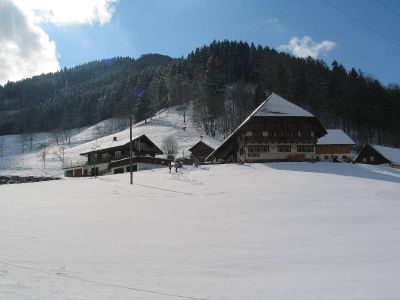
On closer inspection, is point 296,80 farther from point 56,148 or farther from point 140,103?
point 56,148

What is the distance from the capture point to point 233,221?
20.3 metres

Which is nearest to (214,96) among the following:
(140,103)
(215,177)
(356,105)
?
(140,103)

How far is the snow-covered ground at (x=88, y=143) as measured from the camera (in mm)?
99469

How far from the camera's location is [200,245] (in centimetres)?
1530

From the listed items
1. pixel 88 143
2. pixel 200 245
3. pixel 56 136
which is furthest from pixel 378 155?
pixel 56 136

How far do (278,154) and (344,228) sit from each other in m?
41.2

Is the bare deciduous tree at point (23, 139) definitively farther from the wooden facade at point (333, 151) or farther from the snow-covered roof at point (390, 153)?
the snow-covered roof at point (390, 153)

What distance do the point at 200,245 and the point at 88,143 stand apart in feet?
391

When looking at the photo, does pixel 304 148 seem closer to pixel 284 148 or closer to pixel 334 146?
pixel 284 148

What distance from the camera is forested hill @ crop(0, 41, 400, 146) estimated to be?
105750 millimetres

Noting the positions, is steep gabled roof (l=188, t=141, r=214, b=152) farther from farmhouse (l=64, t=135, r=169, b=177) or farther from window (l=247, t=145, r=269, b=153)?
window (l=247, t=145, r=269, b=153)

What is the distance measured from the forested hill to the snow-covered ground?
4.93 metres

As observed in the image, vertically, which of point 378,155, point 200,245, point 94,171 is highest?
point 378,155

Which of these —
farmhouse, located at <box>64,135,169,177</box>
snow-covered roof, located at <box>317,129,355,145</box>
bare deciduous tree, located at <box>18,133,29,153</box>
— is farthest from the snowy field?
bare deciduous tree, located at <box>18,133,29,153</box>
